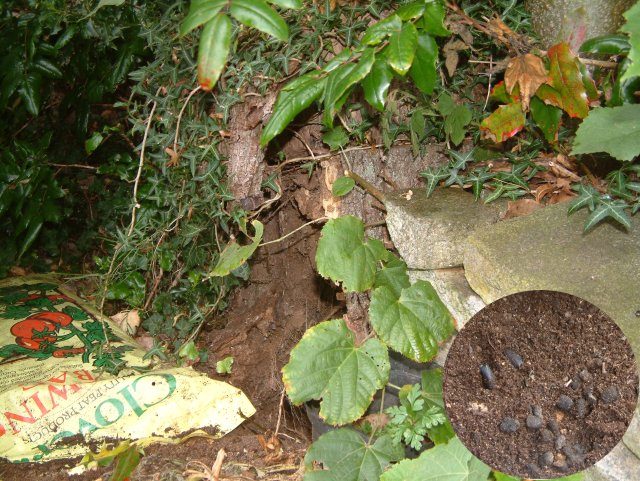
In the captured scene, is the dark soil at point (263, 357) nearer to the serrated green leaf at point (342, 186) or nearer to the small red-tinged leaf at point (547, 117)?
the serrated green leaf at point (342, 186)

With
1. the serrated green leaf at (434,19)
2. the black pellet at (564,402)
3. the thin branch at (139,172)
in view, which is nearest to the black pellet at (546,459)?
the black pellet at (564,402)

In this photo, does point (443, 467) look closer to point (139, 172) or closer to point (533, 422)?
point (533, 422)

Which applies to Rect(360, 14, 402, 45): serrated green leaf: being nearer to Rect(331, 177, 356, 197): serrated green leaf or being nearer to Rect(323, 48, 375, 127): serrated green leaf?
Rect(323, 48, 375, 127): serrated green leaf

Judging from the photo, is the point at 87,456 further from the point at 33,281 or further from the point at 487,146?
the point at 487,146

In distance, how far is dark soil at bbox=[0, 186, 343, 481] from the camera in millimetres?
2166

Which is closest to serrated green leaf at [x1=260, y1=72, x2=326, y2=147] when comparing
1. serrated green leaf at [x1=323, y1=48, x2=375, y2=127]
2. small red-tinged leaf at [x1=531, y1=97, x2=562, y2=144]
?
serrated green leaf at [x1=323, y1=48, x2=375, y2=127]

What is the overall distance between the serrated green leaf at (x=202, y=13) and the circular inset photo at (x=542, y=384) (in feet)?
3.12

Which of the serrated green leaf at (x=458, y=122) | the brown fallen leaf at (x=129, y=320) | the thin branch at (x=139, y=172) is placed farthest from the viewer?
the brown fallen leaf at (x=129, y=320)

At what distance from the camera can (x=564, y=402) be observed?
144 cm

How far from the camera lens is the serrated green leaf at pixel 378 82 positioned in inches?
64.2

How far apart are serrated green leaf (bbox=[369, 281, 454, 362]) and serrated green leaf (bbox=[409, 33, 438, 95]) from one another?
1.91 feet

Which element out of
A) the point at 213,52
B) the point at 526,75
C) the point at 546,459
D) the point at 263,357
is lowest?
the point at 263,357

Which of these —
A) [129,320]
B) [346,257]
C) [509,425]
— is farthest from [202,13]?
[129,320]

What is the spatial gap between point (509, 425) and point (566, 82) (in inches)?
38.0
